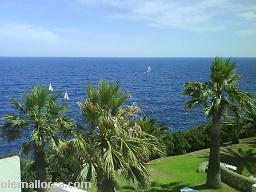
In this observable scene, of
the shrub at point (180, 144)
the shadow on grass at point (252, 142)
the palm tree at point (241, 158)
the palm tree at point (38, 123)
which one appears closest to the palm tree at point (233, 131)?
the shadow on grass at point (252, 142)

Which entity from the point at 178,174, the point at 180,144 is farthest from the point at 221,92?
the point at 180,144

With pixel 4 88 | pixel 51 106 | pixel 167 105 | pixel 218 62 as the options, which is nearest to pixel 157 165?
pixel 218 62

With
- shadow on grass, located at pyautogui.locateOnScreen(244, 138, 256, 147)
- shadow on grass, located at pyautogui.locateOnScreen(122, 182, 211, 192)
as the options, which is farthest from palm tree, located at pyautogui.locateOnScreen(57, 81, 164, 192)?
shadow on grass, located at pyautogui.locateOnScreen(244, 138, 256, 147)

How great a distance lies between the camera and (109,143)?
36.6 ft

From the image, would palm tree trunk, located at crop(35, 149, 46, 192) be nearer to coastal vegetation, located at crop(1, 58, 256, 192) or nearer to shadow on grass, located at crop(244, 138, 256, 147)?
coastal vegetation, located at crop(1, 58, 256, 192)

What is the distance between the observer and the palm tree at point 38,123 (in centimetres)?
1259

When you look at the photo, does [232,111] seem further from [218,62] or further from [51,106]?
[51,106]

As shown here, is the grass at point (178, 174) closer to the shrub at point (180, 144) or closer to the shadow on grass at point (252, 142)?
the shrub at point (180, 144)

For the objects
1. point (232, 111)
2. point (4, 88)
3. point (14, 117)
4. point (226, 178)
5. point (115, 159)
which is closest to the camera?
point (115, 159)

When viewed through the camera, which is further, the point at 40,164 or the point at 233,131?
the point at 233,131

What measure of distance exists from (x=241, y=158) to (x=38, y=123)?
15165mm

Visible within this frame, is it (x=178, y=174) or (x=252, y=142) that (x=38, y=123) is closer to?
(x=178, y=174)

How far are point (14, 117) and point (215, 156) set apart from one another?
376 inches

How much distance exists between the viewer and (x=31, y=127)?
1287 cm
